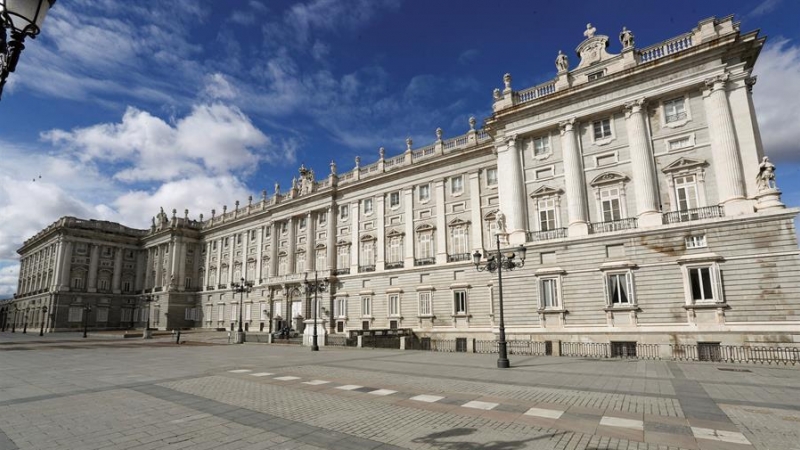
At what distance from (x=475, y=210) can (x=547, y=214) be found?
8.95 meters

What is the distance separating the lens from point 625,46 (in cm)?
2586

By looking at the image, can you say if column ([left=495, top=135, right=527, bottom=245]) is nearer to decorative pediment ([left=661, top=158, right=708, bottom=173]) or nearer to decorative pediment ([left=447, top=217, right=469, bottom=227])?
decorative pediment ([left=447, top=217, right=469, bottom=227])

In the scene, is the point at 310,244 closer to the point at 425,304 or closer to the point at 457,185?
the point at 425,304

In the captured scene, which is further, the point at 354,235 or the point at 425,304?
the point at 354,235

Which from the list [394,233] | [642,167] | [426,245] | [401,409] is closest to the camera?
[401,409]

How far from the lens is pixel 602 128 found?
26516 mm

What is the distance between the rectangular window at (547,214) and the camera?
89.2 ft

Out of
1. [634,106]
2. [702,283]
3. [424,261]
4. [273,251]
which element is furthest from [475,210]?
[273,251]

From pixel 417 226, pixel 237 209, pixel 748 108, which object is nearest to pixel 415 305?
pixel 417 226

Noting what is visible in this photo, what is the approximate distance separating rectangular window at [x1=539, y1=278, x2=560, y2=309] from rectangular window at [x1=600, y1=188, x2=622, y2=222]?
5.12 metres

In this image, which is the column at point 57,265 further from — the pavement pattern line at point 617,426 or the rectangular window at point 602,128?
the pavement pattern line at point 617,426

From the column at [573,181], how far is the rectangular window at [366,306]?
21918 mm

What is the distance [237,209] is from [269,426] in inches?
2330

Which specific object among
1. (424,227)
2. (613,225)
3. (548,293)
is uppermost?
(424,227)
